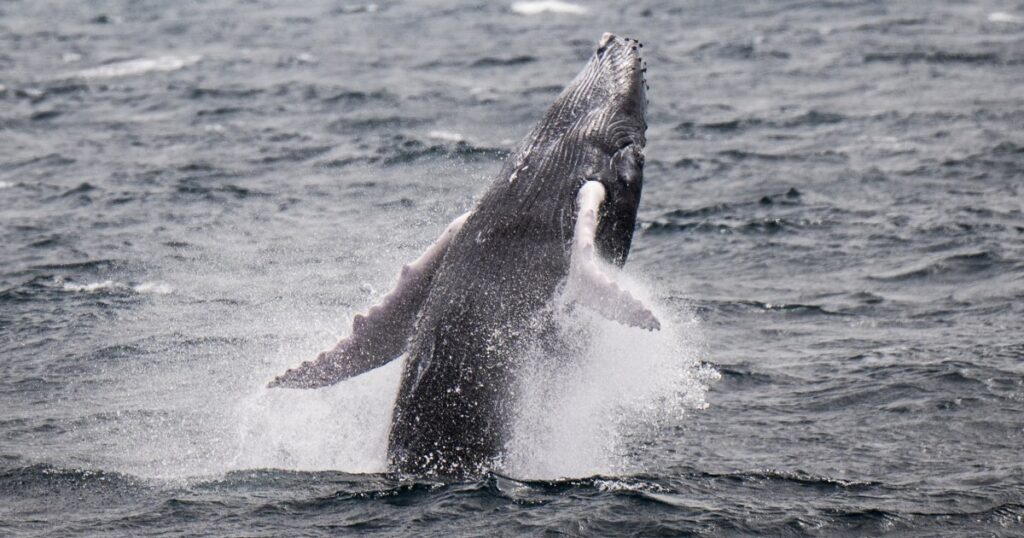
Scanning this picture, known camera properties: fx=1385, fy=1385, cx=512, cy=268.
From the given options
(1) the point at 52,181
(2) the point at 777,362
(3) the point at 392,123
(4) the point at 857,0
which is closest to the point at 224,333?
(2) the point at 777,362

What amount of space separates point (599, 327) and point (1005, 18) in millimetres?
27752

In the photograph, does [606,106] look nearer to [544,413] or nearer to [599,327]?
[599,327]

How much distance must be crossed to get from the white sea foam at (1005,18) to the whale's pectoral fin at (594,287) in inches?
1075

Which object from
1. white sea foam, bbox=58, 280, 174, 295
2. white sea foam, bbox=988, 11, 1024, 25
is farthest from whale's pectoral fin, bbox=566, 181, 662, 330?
white sea foam, bbox=988, 11, 1024, 25

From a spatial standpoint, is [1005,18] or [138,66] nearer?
[138,66]

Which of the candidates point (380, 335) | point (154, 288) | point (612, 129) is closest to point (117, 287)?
point (154, 288)

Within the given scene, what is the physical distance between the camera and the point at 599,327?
11.2 m

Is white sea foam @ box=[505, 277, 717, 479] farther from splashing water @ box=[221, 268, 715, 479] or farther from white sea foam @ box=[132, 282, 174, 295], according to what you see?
white sea foam @ box=[132, 282, 174, 295]

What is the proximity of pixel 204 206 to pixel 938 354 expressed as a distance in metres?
11.4

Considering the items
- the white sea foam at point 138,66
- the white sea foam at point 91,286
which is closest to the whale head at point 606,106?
the white sea foam at point 91,286

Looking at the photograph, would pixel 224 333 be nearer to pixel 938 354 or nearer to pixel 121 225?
→ pixel 121 225

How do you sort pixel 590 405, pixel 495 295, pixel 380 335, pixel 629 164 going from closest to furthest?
pixel 495 295 < pixel 380 335 < pixel 590 405 < pixel 629 164

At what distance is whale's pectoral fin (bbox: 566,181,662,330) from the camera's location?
32.3 feet

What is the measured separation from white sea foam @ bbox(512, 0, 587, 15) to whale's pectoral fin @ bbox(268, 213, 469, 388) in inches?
1182
